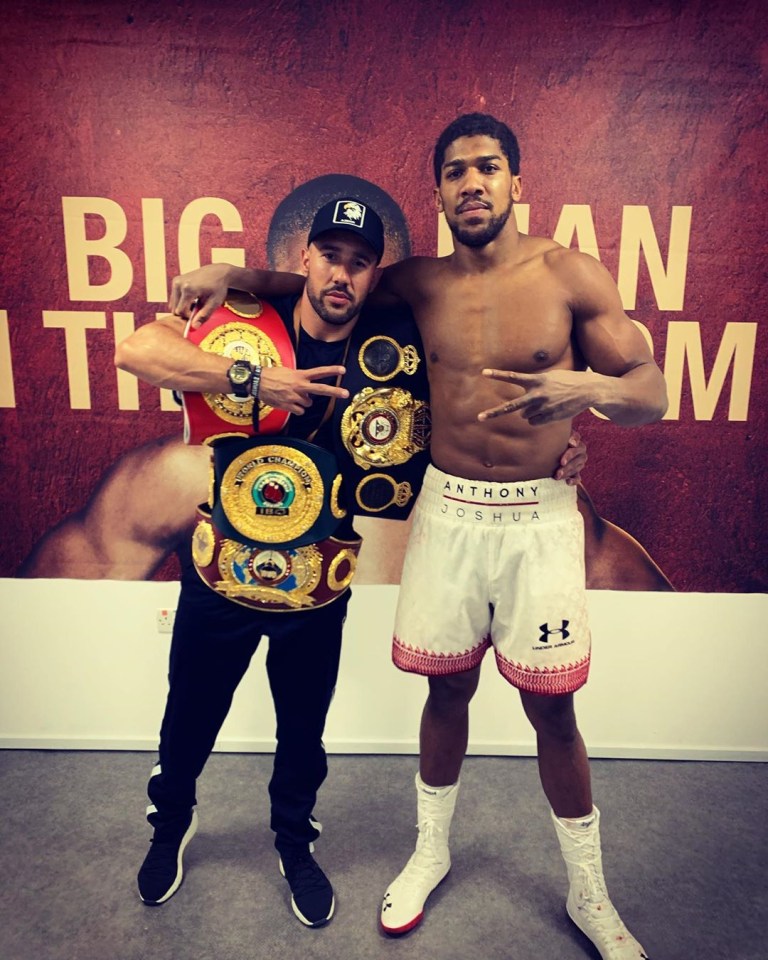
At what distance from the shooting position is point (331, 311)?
1566 mm

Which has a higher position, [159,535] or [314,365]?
[314,365]

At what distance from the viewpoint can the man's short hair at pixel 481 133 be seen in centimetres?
153

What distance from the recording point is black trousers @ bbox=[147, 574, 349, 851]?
169cm

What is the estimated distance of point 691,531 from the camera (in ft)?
7.62

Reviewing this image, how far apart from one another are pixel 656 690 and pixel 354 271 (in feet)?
5.88

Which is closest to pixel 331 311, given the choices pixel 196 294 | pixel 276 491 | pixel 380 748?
pixel 196 294

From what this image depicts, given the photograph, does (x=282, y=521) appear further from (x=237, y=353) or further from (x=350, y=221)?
(x=350, y=221)

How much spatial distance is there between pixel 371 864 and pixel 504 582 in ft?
3.17

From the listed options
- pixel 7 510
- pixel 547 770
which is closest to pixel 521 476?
pixel 547 770

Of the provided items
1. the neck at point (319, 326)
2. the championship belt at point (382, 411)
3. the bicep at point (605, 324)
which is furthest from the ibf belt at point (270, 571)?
the bicep at point (605, 324)

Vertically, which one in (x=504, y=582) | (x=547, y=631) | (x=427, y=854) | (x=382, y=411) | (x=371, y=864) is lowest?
(x=371, y=864)

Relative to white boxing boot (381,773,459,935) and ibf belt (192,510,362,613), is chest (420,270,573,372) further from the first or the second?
white boxing boot (381,773,459,935)

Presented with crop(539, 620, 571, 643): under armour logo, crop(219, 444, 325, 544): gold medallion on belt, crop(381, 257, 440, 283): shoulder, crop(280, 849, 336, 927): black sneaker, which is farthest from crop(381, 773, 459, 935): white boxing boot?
crop(381, 257, 440, 283): shoulder

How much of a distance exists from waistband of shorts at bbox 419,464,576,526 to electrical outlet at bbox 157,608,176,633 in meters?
1.20
